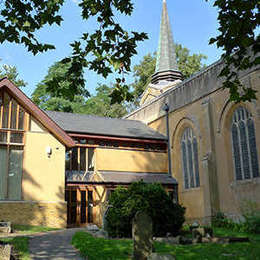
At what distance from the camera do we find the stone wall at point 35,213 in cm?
1902

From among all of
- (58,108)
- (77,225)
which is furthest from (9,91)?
(58,108)

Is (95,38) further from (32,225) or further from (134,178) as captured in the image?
(134,178)

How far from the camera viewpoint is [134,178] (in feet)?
79.3

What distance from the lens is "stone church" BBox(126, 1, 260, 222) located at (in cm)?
2064

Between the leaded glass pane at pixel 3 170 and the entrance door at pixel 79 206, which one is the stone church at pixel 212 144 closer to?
the entrance door at pixel 79 206

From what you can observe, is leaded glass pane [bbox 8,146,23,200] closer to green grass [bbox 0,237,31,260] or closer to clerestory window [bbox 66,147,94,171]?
clerestory window [bbox 66,147,94,171]

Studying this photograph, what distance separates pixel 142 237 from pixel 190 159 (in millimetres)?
16571

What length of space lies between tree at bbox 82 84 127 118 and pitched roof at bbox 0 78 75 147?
22.1m

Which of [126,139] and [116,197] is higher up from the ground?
[126,139]

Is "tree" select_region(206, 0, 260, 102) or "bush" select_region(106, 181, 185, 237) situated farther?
"bush" select_region(106, 181, 185, 237)

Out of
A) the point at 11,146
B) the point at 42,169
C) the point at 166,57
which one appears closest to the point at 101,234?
the point at 42,169

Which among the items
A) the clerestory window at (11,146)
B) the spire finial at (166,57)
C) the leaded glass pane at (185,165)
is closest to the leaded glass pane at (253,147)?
the leaded glass pane at (185,165)

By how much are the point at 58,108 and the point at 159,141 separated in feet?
54.3

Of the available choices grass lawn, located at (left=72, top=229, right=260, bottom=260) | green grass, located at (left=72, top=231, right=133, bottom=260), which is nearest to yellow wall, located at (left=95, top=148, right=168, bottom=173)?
green grass, located at (left=72, top=231, right=133, bottom=260)
